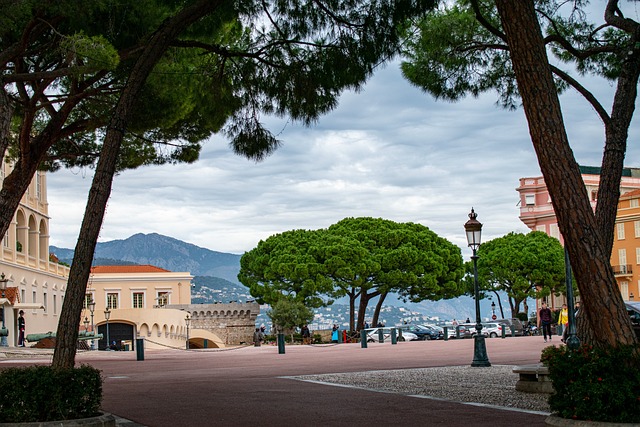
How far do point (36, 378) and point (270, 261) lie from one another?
54936 mm

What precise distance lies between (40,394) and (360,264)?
171 ft

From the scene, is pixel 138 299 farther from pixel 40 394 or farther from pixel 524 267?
pixel 40 394

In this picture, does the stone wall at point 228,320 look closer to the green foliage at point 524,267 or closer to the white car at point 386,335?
the green foliage at point 524,267

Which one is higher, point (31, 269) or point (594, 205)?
point (594, 205)

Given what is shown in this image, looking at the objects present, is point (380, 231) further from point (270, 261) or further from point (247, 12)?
point (247, 12)

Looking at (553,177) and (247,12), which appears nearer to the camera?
(553,177)

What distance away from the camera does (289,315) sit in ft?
186

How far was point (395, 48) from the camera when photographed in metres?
11.7

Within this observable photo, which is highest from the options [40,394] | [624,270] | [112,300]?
[624,270]

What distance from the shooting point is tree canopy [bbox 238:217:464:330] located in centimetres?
5922

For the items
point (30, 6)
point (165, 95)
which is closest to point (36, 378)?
point (30, 6)

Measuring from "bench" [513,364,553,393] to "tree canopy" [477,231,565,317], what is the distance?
57.4 meters

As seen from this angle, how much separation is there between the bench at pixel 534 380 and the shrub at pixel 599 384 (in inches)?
183

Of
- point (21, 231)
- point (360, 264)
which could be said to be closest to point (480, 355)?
point (21, 231)
